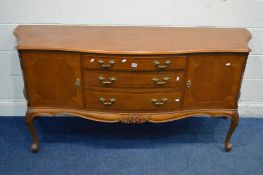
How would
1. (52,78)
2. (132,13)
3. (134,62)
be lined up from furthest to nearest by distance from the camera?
(132,13)
(52,78)
(134,62)

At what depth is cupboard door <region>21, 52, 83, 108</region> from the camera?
74.9 inches

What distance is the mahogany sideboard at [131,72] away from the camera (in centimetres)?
188

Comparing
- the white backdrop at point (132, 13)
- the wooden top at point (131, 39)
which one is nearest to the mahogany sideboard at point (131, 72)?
the wooden top at point (131, 39)

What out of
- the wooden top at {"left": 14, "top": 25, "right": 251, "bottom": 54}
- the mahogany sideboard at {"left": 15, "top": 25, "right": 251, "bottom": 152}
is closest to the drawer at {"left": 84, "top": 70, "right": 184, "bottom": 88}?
the mahogany sideboard at {"left": 15, "top": 25, "right": 251, "bottom": 152}

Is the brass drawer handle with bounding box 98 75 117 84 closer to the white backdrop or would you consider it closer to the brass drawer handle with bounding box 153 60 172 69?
the brass drawer handle with bounding box 153 60 172 69

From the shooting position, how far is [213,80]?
200cm

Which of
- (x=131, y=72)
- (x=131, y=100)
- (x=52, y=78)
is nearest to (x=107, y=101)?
(x=131, y=100)

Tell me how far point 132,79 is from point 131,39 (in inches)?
10.3

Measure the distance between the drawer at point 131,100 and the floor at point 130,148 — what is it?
43 cm

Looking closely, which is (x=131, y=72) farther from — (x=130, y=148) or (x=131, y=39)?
(x=130, y=148)

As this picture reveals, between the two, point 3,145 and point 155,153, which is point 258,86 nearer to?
point 155,153

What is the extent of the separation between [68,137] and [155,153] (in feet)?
2.20

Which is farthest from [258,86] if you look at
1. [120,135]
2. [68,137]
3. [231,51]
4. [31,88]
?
[31,88]

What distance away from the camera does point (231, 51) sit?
1.89 meters
